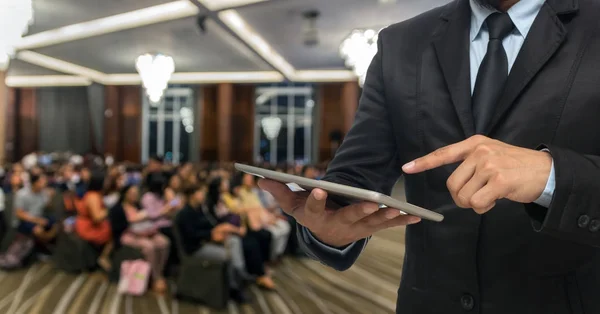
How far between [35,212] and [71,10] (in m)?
1.94

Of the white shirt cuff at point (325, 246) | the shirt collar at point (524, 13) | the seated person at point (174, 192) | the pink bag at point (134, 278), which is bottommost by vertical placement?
the pink bag at point (134, 278)

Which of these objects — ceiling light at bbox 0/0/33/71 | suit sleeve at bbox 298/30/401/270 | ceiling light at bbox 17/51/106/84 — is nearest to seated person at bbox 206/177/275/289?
ceiling light at bbox 17/51/106/84

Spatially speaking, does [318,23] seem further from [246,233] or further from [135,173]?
[135,173]

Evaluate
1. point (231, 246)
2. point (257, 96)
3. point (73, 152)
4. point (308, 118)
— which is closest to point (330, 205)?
point (231, 246)

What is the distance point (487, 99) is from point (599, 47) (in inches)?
6.3

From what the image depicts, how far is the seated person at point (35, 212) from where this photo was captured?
3703mm

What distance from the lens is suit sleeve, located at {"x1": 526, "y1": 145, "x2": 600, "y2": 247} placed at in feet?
1.53

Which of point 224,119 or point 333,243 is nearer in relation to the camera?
point 333,243

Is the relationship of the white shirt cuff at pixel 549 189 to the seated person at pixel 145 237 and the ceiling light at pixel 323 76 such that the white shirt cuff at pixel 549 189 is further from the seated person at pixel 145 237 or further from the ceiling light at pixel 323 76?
the seated person at pixel 145 237

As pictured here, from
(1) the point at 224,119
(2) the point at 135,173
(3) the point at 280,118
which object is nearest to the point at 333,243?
(2) the point at 135,173

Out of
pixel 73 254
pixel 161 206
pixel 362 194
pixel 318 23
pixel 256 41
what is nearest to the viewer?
pixel 362 194

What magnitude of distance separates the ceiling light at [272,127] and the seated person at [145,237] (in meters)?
6.35

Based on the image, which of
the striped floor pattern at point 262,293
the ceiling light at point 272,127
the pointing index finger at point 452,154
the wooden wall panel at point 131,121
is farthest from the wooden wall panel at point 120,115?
the ceiling light at point 272,127

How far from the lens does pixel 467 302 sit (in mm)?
658
